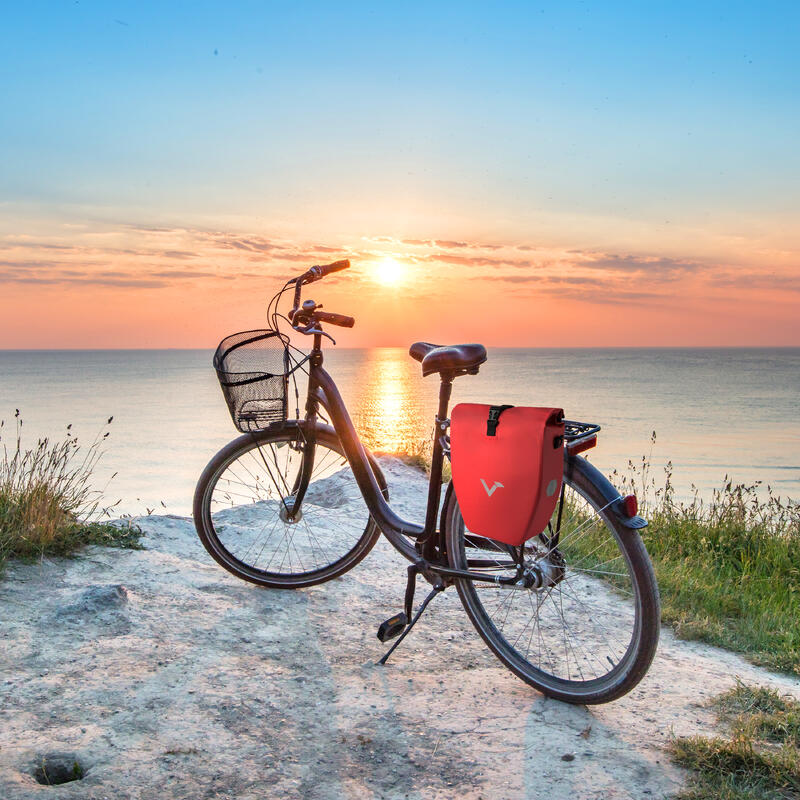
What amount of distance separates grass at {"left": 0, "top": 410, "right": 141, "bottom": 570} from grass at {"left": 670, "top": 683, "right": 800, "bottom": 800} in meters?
3.64

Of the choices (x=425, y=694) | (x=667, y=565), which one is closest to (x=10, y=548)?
(x=425, y=694)

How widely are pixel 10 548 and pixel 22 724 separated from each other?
1.87 meters

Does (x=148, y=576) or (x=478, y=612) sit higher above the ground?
(x=478, y=612)

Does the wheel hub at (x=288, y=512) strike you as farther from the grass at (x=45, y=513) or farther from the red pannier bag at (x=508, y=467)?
the red pannier bag at (x=508, y=467)

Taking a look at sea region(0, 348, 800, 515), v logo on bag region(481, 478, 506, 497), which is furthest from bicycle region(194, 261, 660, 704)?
sea region(0, 348, 800, 515)

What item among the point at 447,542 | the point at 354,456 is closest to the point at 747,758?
the point at 447,542

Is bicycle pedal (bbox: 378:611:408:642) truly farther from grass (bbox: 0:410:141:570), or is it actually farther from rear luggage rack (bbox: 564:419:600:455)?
grass (bbox: 0:410:141:570)

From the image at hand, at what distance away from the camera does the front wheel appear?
276 cm

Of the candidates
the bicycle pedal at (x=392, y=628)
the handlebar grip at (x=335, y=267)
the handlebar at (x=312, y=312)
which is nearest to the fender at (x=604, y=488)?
the bicycle pedal at (x=392, y=628)

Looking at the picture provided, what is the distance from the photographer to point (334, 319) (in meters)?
3.78

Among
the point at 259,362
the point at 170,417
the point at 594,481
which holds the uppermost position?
the point at 259,362

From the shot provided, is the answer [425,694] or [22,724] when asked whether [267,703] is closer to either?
[425,694]

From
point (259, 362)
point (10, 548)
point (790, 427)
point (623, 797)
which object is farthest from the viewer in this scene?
point (790, 427)

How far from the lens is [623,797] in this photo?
2.37m
